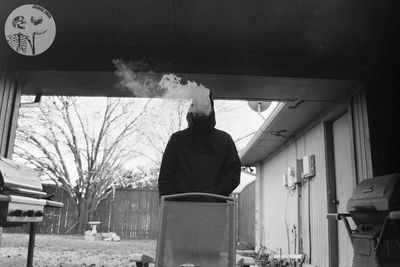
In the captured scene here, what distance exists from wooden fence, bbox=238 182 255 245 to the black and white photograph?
476 cm

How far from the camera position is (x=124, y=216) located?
14.4 m

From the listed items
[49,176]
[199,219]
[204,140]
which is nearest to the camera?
[199,219]

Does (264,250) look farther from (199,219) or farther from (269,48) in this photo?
(199,219)

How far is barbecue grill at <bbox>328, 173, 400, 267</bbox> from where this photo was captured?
3.12 metres

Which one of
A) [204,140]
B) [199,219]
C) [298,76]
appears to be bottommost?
[199,219]

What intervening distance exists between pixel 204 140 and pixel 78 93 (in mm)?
3179

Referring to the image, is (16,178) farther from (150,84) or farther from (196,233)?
(150,84)

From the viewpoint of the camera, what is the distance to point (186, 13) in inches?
169

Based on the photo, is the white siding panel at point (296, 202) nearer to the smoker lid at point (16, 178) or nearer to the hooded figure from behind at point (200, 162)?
the hooded figure from behind at point (200, 162)

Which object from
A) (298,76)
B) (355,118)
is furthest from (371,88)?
(298,76)

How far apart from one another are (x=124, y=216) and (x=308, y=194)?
8717 millimetres

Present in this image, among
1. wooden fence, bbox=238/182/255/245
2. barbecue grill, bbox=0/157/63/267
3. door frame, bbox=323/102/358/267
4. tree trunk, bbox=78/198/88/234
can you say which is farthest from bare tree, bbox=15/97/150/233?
barbecue grill, bbox=0/157/63/267

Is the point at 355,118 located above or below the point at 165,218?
above

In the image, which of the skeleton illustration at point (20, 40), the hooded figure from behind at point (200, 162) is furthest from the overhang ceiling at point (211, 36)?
the hooded figure from behind at point (200, 162)
